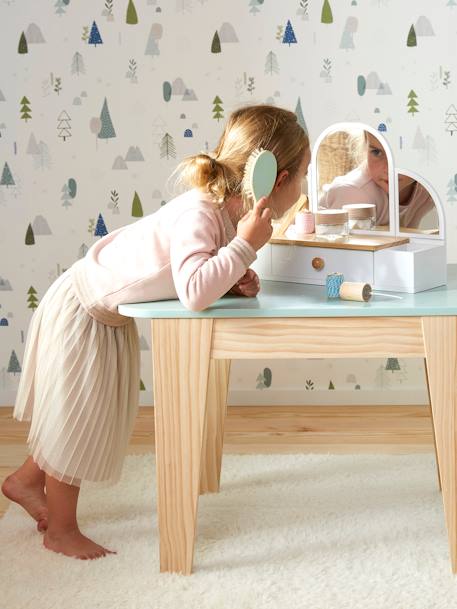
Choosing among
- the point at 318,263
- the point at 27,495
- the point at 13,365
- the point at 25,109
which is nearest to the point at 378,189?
the point at 318,263

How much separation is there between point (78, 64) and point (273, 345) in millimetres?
1402

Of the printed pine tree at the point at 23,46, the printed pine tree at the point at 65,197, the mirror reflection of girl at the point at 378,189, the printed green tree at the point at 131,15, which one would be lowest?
the printed pine tree at the point at 65,197

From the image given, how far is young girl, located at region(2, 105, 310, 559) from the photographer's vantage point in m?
1.65

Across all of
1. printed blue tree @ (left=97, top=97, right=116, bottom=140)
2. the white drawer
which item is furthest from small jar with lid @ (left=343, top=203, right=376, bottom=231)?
printed blue tree @ (left=97, top=97, right=116, bottom=140)

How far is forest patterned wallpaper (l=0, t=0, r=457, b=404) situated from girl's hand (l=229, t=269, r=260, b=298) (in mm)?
1022

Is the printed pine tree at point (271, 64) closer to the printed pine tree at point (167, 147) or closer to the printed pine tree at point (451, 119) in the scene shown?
the printed pine tree at point (167, 147)

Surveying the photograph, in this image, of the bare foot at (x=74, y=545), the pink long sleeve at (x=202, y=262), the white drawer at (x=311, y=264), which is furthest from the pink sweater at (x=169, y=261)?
the bare foot at (x=74, y=545)

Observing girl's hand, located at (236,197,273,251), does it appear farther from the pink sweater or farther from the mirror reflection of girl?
the mirror reflection of girl

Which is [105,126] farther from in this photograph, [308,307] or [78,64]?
[308,307]

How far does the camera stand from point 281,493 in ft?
7.13

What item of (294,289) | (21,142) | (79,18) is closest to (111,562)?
(294,289)

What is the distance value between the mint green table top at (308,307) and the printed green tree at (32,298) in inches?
47.1

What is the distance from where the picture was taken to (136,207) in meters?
2.80

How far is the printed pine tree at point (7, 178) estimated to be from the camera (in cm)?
279
